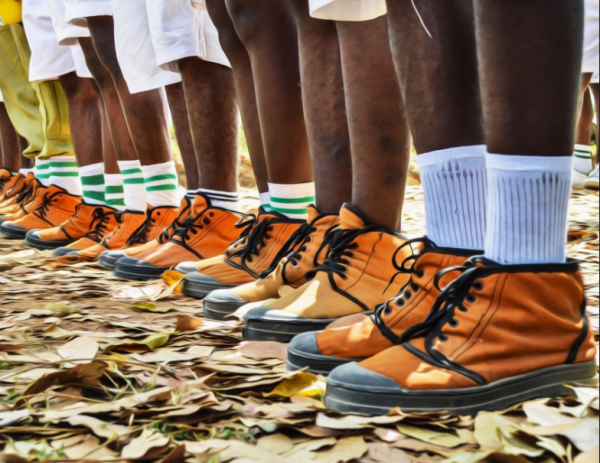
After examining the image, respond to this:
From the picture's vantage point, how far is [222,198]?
106 inches

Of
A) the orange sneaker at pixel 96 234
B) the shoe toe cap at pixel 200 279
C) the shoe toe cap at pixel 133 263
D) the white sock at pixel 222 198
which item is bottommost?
the orange sneaker at pixel 96 234

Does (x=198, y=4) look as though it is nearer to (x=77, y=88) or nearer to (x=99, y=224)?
(x=99, y=224)

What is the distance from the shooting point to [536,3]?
42.8 inches

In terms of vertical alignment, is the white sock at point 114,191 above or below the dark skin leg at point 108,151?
below

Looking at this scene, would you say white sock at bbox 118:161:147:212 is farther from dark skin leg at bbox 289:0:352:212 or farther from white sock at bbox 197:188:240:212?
dark skin leg at bbox 289:0:352:212

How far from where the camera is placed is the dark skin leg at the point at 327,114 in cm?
186

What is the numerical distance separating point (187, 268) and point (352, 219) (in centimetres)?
79

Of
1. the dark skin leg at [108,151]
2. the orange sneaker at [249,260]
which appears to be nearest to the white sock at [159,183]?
the dark skin leg at [108,151]

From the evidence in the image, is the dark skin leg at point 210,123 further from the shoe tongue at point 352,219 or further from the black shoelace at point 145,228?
the shoe tongue at point 352,219

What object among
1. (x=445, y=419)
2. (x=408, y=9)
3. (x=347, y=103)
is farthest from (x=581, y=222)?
(x=445, y=419)

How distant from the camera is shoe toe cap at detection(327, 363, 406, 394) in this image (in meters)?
1.12

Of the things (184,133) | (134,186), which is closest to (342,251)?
(184,133)

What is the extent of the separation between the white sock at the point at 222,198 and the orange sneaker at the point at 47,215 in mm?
1754

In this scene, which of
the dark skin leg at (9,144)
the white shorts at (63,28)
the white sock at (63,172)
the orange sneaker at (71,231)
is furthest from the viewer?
the dark skin leg at (9,144)
